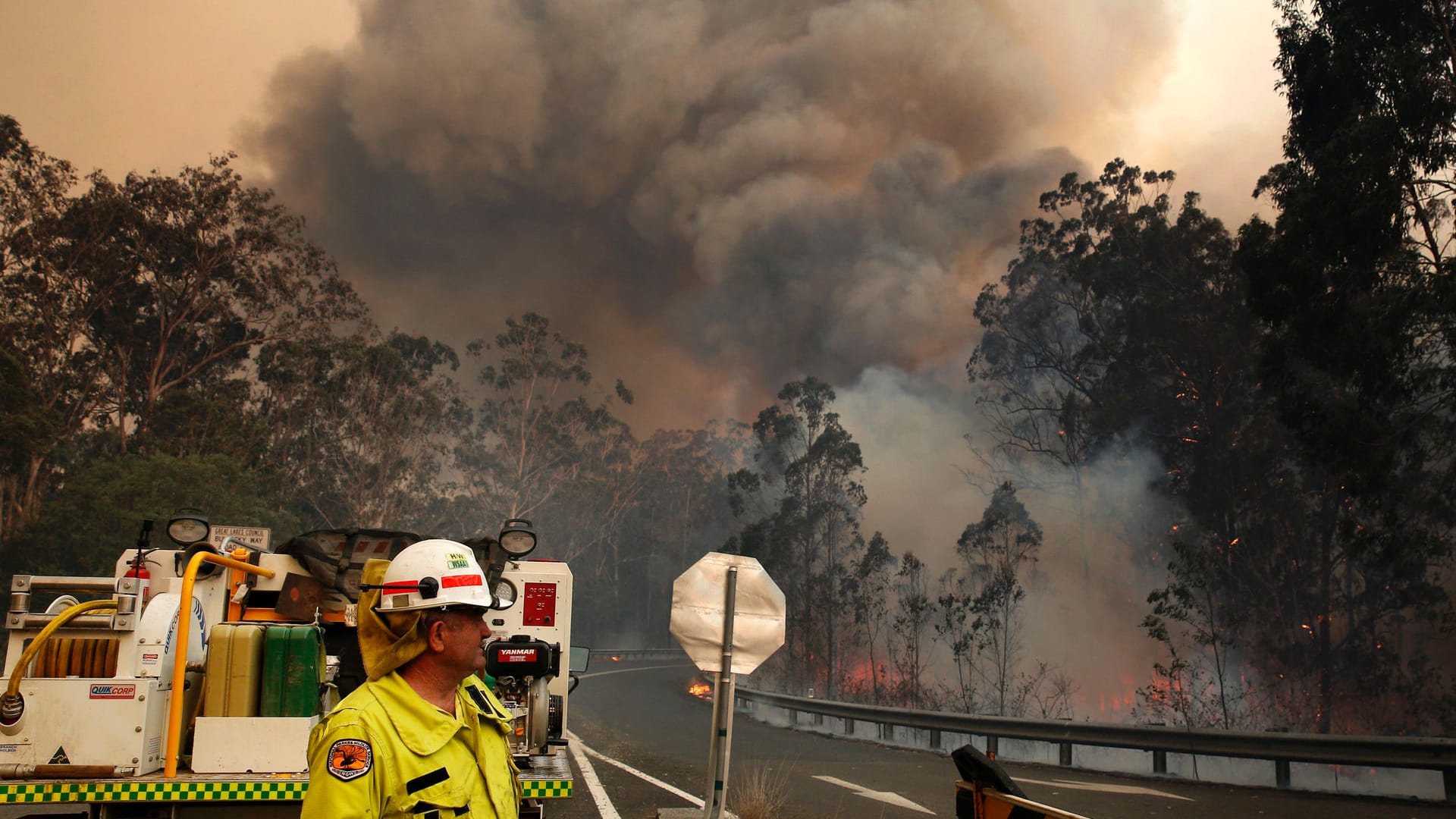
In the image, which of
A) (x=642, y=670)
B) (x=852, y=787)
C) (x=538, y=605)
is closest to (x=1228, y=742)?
(x=852, y=787)

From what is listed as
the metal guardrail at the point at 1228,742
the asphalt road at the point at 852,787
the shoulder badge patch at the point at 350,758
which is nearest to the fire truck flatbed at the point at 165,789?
the shoulder badge patch at the point at 350,758

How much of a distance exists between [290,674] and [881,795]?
7.29 metres

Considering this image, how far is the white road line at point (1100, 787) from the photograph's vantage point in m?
11.1

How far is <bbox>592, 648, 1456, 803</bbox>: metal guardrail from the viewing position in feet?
32.8

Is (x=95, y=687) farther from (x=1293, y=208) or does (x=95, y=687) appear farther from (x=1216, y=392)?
(x=1216, y=392)

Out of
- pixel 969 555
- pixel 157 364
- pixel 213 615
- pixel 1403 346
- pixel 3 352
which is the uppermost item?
pixel 157 364

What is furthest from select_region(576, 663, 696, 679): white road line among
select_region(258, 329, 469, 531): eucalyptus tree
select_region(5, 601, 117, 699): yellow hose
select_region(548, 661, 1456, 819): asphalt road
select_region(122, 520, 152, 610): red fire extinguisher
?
select_region(5, 601, 117, 699): yellow hose

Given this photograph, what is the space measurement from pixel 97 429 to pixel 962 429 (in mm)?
36628

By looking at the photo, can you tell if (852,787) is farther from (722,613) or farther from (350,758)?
(350,758)

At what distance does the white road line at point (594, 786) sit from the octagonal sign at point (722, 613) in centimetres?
370

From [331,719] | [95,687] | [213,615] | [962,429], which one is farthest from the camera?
[962,429]

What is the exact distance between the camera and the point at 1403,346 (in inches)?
717

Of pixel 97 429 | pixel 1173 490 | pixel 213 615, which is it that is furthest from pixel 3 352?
pixel 1173 490

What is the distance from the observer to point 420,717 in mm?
2385
